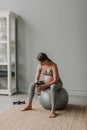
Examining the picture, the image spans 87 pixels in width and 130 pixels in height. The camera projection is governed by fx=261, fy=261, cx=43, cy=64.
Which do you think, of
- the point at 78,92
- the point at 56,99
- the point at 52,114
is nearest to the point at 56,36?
the point at 78,92

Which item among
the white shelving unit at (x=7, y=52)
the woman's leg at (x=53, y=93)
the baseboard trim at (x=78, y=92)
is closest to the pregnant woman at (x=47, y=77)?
the woman's leg at (x=53, y=93)

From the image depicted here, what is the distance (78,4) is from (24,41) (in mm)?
1502

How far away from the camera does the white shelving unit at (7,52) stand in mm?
5793

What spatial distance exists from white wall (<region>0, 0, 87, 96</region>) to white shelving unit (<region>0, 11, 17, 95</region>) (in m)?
0.17

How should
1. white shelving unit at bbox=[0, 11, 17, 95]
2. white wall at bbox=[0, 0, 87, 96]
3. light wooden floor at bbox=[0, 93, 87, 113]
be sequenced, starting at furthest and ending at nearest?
white wall at bbox=[0, 0, 87, 96], white shelving unit at bbox=[0, 11, 17, 95], light wooden floor at bbox=[0, 93, 87, 113]

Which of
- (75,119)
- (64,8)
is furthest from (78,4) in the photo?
(75,119)

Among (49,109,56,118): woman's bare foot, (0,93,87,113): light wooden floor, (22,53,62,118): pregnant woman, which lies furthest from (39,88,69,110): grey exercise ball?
(0,93,87,113): light wooden floor

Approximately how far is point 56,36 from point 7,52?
1183mm

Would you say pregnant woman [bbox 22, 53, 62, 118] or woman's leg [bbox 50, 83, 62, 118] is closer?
woman's leg [bbox 50, 83, 62, 118]

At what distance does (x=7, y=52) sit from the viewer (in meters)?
5.83

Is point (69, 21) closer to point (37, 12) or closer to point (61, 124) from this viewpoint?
point (37, 12)

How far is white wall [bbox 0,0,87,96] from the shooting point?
5.92 meters

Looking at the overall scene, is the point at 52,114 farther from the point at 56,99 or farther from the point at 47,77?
the point at 47,77

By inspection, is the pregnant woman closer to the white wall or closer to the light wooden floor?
the light wooden floor
